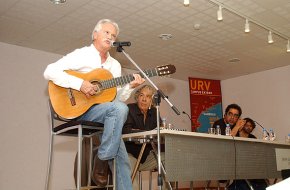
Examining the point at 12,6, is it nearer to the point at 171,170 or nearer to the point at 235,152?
the point at 171,170

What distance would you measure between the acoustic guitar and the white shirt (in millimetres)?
51

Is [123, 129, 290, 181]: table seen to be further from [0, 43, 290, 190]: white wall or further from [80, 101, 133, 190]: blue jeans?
[0, 43, 290, 190]: white wall

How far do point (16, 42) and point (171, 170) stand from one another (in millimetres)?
3365

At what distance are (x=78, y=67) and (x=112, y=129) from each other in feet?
1.86

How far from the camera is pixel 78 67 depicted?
221 cm

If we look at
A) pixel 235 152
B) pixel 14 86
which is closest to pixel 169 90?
pixel 14 86

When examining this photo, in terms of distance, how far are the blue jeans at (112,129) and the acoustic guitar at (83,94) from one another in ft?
0.23

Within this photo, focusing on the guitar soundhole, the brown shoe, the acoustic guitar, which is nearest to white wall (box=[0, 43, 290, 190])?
the brown shoe

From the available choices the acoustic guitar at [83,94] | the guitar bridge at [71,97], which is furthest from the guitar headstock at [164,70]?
the guitar bridge at [71,97]

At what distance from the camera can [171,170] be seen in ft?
7.88

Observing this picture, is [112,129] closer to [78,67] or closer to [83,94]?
[83,94]

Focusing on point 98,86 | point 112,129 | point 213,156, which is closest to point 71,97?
point 98,86

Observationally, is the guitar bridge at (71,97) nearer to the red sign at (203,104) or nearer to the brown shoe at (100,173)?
the brown shoe at (100,173)

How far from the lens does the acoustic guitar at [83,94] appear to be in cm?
209
